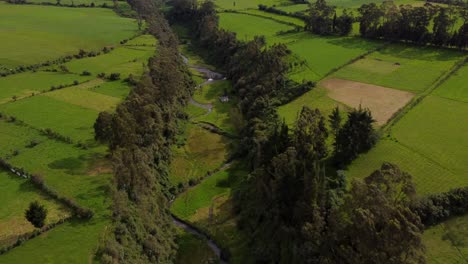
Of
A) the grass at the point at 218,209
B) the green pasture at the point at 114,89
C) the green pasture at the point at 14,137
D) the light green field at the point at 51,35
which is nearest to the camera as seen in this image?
the grass at the point at 218,209

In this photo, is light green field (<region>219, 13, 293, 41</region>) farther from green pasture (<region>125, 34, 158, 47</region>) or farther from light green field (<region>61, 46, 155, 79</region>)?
light green field (<region>61, 46, 155, 79</region>)

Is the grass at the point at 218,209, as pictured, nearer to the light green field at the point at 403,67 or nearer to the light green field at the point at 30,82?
→ the light green field at the point at 403,67

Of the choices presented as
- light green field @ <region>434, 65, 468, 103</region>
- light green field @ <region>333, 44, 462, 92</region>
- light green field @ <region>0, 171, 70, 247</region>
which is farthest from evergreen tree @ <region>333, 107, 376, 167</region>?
light green field @ <region>0, 171, 70, 247</region>

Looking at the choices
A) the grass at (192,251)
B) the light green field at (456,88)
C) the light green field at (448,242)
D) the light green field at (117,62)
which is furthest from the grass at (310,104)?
the light green field at (117,62)

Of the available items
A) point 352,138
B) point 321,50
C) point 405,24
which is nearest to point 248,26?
point 321,50

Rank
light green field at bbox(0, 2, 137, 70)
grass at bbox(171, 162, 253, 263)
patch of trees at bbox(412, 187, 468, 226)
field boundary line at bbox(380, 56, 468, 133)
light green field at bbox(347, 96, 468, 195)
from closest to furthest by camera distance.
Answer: patch of trees at bbox(412, 187, 468, 226) < grass at bbox(171, 162, 253, 263) < light green field at bbox(347, 96, 468, 195) < field boundary line at bbox(380, 56, 468, 133) < light green field at bbox(0, 2, 137, 70)

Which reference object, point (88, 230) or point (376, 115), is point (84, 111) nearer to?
point (88, 230)

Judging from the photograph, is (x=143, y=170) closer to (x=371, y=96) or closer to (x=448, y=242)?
(x=448, y=242)
